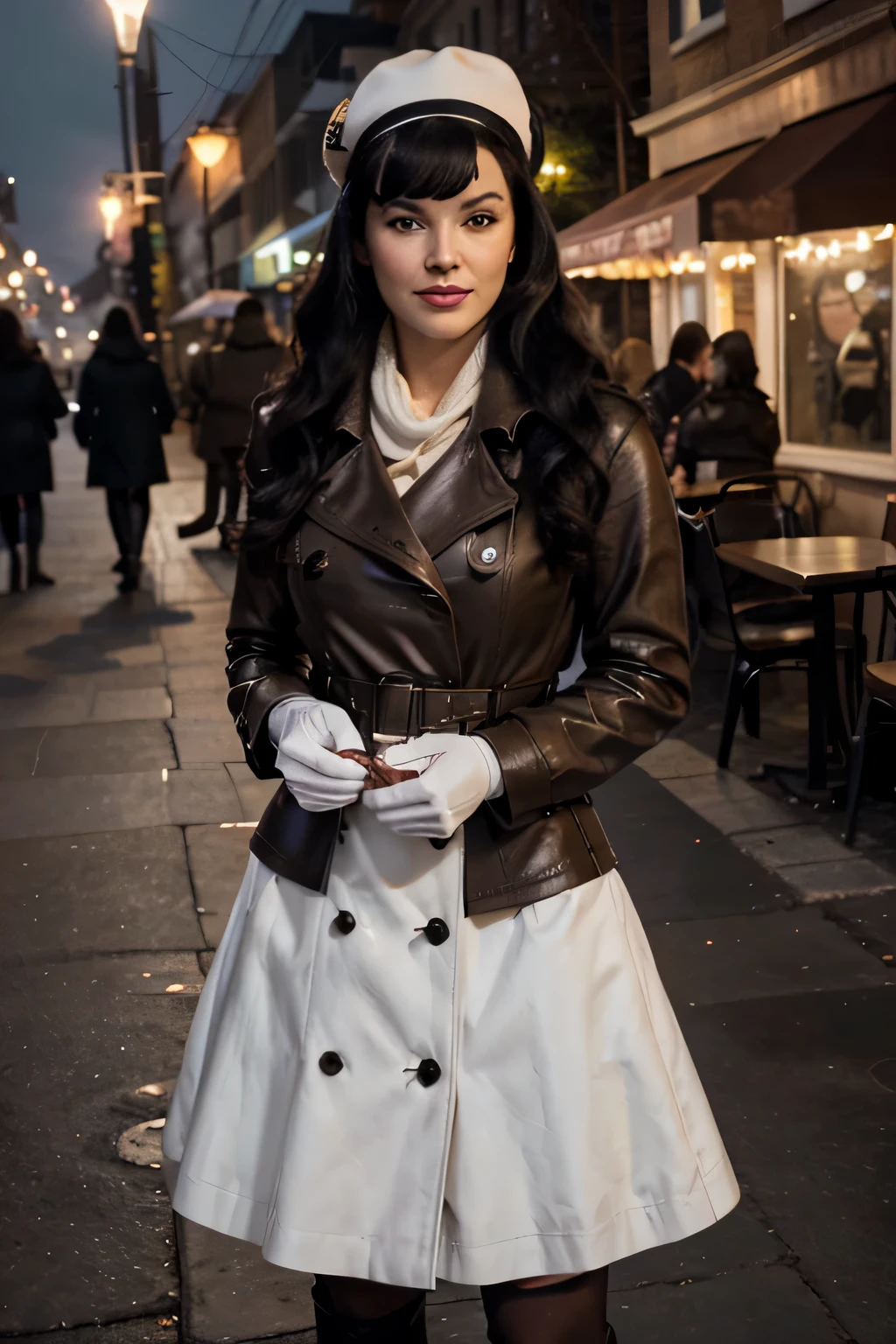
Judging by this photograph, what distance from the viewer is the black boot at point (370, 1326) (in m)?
1.94

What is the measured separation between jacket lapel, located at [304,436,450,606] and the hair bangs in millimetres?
335

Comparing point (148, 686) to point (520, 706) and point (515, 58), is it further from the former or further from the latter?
point (520, 706)

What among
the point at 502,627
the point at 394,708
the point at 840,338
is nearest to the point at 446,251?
the point at 502,627

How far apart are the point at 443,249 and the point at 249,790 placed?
4.43 m

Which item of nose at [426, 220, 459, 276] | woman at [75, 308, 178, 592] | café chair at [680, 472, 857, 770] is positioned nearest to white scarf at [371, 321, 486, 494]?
nose at [426, 220, 459, 276]

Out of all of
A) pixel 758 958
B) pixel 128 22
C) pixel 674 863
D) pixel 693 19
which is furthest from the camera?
pixel 693 19

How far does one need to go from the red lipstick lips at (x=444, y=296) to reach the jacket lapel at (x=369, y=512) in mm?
209

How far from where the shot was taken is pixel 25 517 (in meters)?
11.5

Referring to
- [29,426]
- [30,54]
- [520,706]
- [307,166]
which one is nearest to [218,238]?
[29,426]

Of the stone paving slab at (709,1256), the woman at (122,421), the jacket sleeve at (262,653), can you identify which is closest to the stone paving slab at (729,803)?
the stone paving slab at (709,1256)

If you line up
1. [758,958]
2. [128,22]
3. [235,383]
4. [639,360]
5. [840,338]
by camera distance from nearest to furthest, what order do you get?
1. [128,22]
2. [758,958]
3. [840,338]
4. [639,360]
5. [235,383]

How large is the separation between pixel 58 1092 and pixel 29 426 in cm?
817

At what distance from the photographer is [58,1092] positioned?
3.60 m

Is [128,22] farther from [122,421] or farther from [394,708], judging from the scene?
[122,421]
